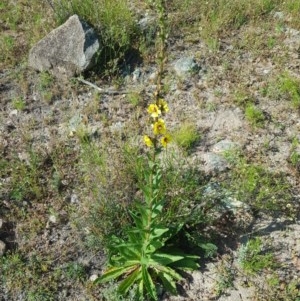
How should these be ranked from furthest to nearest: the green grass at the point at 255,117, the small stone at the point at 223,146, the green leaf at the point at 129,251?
the green grass at the point at 255,117 → the small stone at the point at 223,146 → the green leaf at the point at 129,251

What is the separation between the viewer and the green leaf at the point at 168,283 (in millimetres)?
3864

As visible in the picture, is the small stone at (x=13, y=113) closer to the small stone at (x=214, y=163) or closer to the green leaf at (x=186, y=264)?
the small stone at (x=214, y=163)

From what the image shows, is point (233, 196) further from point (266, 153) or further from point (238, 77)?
point (238, 77)

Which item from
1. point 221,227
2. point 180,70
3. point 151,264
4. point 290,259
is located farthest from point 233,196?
point 180,70

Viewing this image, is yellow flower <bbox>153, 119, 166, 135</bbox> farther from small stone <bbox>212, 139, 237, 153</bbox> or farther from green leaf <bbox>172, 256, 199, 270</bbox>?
small stone <bbox>212, 139, 237, 153</bbox>

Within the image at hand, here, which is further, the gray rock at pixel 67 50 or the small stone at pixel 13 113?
the gray rock at pixel 67 50

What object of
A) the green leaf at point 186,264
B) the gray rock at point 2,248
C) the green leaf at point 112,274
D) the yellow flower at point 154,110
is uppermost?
the yellow flower at point 154,110

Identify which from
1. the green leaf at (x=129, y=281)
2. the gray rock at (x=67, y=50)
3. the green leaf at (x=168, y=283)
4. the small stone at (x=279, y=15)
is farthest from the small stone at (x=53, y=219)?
the small stone at (x=279, y=15)

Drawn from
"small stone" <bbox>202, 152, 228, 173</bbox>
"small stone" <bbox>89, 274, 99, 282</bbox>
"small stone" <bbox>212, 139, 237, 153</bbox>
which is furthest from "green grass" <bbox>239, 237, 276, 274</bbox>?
"small stone" <bbox>89, 274, 99, 282</bbox>

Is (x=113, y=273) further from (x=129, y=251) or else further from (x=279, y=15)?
(x=279, y=15)

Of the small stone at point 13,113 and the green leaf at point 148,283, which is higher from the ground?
the small stone at point 13,113

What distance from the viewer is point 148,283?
3766 millimetres

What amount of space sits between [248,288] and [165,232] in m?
0.90

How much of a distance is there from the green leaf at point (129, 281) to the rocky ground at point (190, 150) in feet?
0.45
